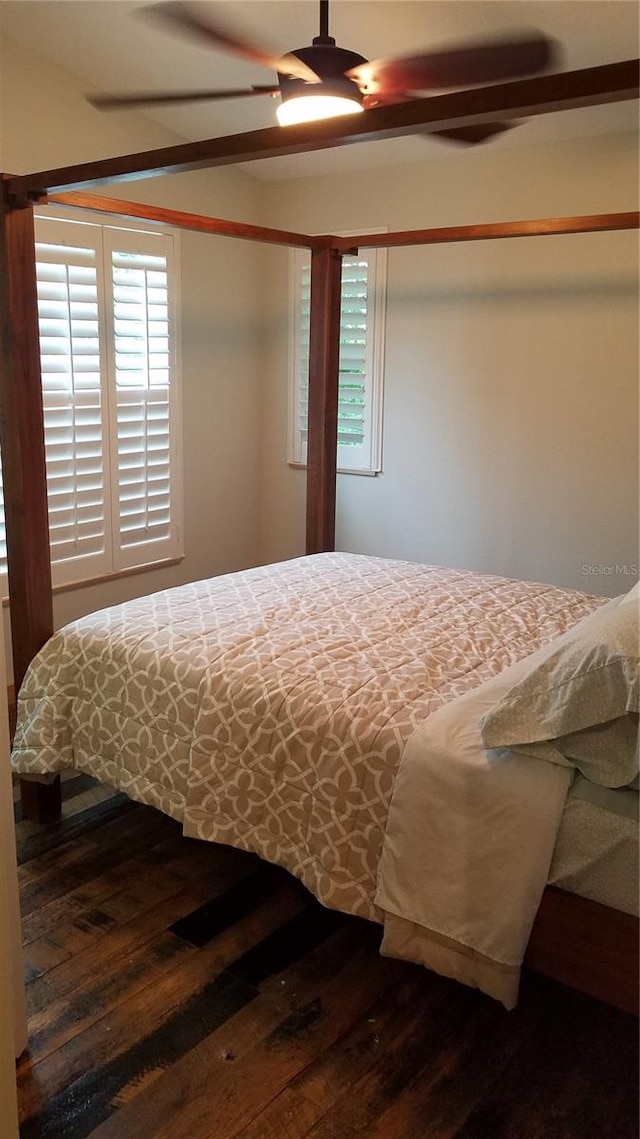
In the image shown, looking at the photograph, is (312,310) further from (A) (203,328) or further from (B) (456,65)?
(B) (456,65)

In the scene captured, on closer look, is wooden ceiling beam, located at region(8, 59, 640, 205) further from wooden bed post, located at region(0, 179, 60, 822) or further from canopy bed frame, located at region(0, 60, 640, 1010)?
wooden bed post, located at region(0, 179, 60, 822)

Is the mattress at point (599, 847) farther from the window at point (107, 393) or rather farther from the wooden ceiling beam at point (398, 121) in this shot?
the window at point (107, 393)

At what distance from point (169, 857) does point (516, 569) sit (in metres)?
2.17

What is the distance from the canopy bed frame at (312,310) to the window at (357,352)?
656mm

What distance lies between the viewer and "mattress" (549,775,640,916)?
167 cm

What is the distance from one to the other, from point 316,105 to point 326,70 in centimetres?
8

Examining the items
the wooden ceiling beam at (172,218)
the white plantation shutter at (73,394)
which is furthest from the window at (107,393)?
the wooden ceiling beam at (172,218)

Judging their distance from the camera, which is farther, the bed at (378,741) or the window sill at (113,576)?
the window sill at (113,576)

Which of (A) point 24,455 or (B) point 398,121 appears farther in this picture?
(A) point 24,455

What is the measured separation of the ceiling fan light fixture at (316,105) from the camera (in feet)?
7.12

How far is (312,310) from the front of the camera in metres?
3.62

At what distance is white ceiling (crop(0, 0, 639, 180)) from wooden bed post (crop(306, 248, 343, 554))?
76 centimetres

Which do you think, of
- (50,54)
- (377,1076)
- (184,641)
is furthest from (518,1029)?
(50,54)

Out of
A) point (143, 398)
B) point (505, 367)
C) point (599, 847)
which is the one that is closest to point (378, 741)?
point (599, 847)
